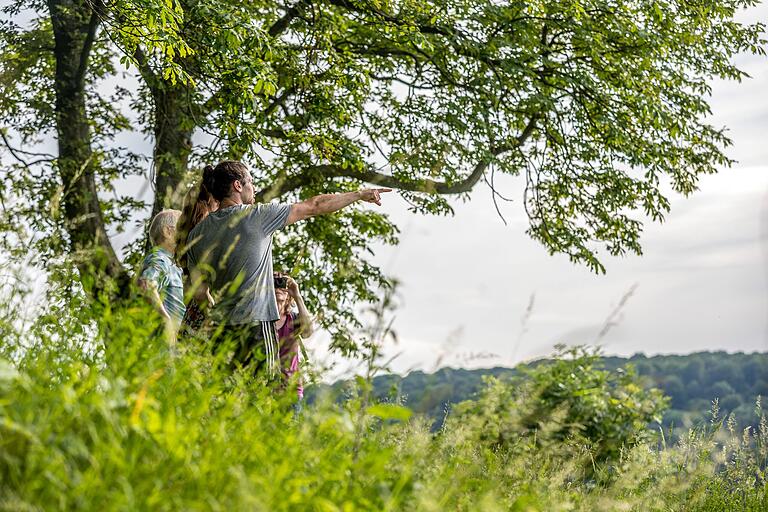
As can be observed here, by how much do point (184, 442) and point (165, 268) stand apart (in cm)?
207

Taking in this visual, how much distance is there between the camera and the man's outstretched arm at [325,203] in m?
4.80

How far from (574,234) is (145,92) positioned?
7938mm

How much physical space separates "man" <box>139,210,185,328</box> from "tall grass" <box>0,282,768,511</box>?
0.40 metres

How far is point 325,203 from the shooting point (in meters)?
4.83

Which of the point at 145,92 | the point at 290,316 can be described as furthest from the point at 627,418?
the point at 145,92

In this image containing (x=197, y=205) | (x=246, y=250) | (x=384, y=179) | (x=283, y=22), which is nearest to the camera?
(x=246, y=250)

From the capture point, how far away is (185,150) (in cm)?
1281

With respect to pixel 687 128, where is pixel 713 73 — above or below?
above

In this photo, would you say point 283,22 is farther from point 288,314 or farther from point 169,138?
point 288,314

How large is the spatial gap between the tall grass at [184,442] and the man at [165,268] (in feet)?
1.32

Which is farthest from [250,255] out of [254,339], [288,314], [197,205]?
[288,314]

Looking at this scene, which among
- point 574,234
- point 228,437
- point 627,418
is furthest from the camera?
point 574,234

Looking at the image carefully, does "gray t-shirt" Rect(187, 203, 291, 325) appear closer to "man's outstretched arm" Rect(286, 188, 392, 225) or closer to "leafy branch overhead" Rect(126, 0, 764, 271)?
"man's outstretched arm" Rect(286, 188, 392, 225)

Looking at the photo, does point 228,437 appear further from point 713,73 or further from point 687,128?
point 713,73
